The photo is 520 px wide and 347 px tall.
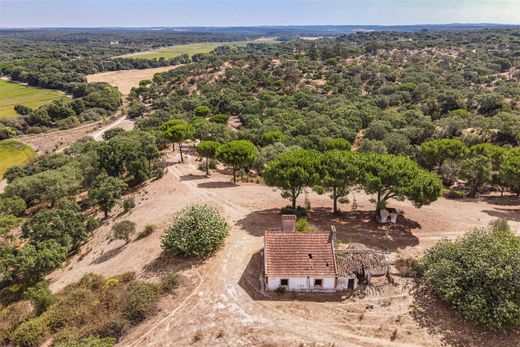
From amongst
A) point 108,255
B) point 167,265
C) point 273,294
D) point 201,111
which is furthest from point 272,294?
point 201,111

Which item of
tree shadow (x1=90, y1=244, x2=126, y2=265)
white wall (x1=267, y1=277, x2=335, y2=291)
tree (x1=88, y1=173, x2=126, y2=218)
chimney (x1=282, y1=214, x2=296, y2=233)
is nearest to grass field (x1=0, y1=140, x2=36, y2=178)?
tree (x1=88, y1=173, x2=126, y2=218)

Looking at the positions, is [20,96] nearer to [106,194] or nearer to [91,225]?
[106,194]

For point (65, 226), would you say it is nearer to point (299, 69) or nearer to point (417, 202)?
point (417, 202)

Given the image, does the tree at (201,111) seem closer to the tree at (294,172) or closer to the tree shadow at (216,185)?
the tree shadow at (216,185)

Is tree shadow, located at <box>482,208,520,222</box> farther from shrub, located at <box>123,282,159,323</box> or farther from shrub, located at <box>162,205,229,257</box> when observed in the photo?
shrub, located at <box>123,282,159,323</box>

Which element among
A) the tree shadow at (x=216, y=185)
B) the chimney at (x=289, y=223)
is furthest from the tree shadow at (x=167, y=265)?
the tree shadow at (x=216, y=185)

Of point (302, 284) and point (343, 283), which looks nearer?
point (343, 283)
